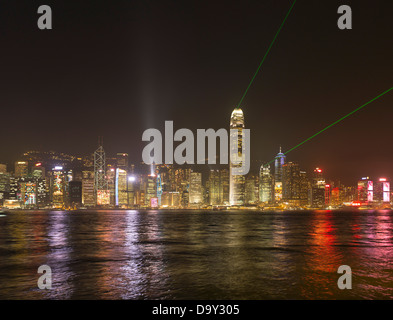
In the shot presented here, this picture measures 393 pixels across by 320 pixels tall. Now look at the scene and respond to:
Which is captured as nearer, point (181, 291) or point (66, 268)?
point (181, 291)

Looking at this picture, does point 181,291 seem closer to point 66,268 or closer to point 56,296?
point 56,296

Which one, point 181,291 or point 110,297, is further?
point 181,291

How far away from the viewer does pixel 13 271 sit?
1118 inches

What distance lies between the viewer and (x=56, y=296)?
20375 mm

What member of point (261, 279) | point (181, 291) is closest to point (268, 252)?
point (261, 279)
